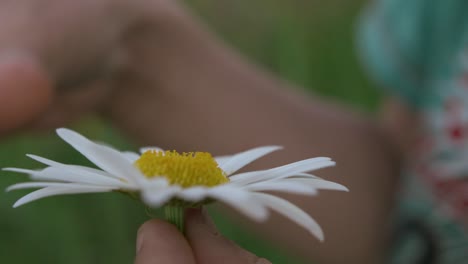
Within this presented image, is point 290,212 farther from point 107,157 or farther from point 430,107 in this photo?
point 430,107

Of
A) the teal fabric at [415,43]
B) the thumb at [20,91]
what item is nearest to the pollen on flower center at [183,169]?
the thumb at [20,91]

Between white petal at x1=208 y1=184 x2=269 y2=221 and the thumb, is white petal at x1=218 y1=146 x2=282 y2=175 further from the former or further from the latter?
the thumb

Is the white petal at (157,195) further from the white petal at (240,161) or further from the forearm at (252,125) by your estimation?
the forearm at (252,125)

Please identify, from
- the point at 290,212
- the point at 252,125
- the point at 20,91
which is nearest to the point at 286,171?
the point at 290,212

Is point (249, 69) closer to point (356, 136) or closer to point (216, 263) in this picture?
point (356, 136)

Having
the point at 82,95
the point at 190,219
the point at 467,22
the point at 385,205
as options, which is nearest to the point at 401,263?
the point at 385,205

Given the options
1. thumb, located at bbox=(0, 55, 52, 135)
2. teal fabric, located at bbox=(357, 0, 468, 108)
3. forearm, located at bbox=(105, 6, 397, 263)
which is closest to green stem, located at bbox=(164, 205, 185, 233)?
thumb, located at bbox=(0, 55, 52, 135)
